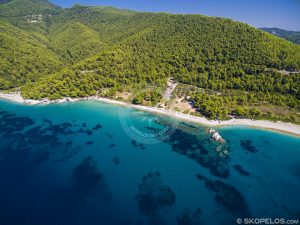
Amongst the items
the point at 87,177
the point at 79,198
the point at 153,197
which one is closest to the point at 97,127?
the point at 87,177

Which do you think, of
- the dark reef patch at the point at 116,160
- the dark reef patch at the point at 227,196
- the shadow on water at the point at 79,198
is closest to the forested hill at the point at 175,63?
the dark reef patch at the point at 116,160

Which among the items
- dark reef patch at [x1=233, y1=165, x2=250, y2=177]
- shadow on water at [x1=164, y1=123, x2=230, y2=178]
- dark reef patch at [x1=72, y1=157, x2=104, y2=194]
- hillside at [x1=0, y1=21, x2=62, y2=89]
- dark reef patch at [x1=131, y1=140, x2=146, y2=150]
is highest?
hillside at [x1=0, y1=21, x2=62, y2=89]

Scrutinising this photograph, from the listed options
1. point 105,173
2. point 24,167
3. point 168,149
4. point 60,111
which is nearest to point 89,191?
point 105,173

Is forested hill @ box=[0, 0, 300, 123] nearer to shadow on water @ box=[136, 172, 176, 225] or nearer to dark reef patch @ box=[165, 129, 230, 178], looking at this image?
dark reef patch @ box=[165, 129, 230, 178]

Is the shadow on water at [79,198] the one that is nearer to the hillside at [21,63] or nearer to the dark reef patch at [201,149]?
the dark reef patch at [201,149]

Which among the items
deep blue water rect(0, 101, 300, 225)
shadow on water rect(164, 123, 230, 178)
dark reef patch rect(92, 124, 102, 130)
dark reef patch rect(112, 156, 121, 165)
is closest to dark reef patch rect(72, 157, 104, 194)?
deep blue water rect(0, 101, 300, 225)

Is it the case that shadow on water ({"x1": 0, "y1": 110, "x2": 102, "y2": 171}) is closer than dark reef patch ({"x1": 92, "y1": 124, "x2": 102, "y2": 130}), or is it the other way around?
shadow on water ({"x1": 0, "y1": 110, "x2": 102, "y2": 171})
